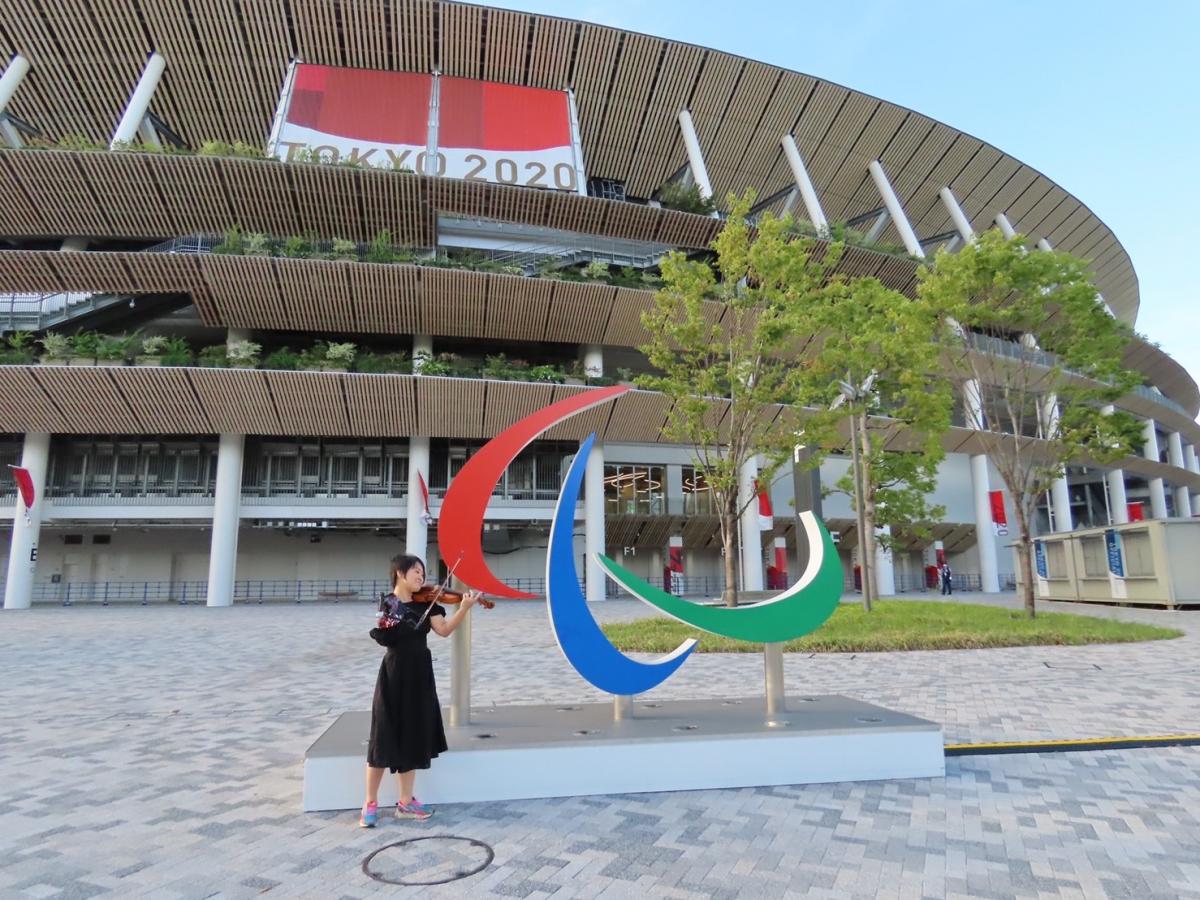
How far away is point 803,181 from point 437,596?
97.7 ft

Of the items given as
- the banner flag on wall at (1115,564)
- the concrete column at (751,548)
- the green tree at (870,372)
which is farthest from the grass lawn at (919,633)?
the concrete column at (751,548)

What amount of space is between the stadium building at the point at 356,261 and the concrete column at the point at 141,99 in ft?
0.34

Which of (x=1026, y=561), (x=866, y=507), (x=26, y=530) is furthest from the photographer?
(x=26, y=530)

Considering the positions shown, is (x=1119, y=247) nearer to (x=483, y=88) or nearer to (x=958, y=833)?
(x=483, y=88)

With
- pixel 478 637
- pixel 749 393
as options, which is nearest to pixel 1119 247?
pixel 749 393

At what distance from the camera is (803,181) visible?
29875 millimetres

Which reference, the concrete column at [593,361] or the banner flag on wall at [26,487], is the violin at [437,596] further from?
the banner flag on wall at [26,487]

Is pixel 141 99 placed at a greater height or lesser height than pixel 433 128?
lesser

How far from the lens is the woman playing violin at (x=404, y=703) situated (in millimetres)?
4000

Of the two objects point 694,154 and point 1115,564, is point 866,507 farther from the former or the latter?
point 694,154

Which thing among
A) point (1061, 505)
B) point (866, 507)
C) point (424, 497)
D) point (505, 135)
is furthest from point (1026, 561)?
point (1061, 505)

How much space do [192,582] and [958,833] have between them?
3276 centimetres

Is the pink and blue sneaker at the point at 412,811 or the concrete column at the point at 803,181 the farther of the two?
the concrete column at the point at 803,181

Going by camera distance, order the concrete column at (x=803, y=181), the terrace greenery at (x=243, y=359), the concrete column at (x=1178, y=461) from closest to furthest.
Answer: the terrace greenery at (x=243, y=359)
the concrete column at (x=803, y=181)
the concrete column at (x=1178, y=461)
